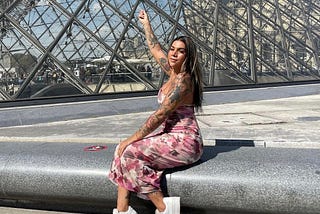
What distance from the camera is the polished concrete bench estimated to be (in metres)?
3.11

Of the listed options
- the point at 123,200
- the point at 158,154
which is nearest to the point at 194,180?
the point at 158,154

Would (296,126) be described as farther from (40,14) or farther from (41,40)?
(40,14)

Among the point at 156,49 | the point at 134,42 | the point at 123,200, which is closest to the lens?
the point at 123,200

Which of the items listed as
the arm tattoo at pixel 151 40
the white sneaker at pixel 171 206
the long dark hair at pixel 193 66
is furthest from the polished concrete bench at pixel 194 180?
the arm tattoo at pixel 151 40

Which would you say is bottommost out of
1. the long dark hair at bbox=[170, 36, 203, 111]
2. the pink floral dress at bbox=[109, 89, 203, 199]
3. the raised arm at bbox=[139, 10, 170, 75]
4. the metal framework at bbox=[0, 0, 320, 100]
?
the pink floral dress at bbox=[109, 89, 203, 199]

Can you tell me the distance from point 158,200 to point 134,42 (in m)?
14.5

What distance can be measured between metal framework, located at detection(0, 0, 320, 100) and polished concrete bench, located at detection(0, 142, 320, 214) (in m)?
9.00

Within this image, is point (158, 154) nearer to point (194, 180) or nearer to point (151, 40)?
point (194, 180)

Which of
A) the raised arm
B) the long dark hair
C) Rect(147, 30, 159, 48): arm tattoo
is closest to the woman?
the long dark hair

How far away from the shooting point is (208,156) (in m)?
3.59

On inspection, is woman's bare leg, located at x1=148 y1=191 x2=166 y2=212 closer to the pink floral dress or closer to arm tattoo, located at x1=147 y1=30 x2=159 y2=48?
the pink floral dress

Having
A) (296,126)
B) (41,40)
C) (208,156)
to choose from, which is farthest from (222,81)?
(208,156)

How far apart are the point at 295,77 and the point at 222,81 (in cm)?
485

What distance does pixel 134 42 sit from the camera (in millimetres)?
17125
